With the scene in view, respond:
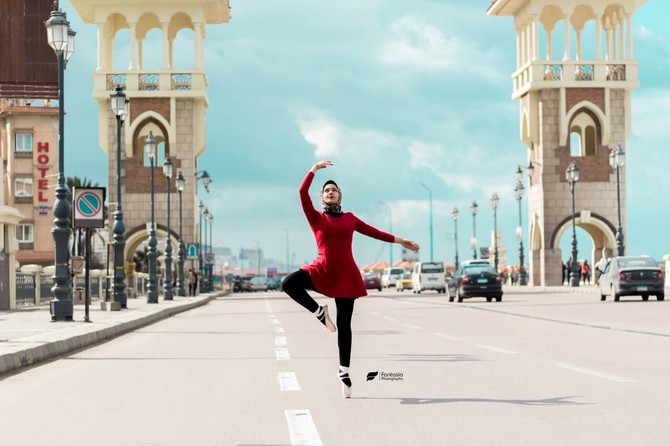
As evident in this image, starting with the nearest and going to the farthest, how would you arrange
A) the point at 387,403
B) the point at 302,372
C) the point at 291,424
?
the point at 291,424 < the point at 387,403 < the point at 302,372

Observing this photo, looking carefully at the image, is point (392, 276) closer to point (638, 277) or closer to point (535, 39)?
point (535, 39)

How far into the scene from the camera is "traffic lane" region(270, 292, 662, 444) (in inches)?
317

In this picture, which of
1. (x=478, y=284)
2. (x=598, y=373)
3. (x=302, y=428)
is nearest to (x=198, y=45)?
(x=478, y=284)

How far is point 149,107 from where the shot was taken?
78.8 m

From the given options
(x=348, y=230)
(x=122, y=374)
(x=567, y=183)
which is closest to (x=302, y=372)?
(x=122, y=374)

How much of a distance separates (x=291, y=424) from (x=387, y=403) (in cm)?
154

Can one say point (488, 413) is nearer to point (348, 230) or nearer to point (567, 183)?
point (348, 230)

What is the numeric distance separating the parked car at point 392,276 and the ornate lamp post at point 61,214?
67.8 m

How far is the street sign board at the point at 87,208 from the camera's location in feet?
88.2

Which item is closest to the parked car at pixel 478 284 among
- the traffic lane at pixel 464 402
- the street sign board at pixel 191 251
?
the street sign board at pixel 191 251

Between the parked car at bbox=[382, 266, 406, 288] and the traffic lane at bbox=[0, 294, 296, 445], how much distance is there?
254ft

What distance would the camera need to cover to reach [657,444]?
745cm

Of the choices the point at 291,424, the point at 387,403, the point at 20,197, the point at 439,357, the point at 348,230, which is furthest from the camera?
the point at 20,197

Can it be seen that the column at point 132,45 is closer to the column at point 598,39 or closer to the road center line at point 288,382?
the column at point 598,39
